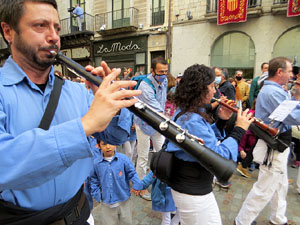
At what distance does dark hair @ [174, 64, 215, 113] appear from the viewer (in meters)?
2.01

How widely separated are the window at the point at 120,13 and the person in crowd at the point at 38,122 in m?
14.3

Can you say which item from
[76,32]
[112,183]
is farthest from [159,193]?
[76,32]

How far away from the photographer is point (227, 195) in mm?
3521

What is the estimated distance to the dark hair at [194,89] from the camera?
2.01 metres

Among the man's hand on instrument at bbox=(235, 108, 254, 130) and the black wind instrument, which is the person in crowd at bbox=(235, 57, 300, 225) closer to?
the man's hand on instrument at bbox=(235, 108, 254, 130)

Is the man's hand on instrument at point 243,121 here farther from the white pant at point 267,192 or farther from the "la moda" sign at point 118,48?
the "la moda" sign at point 118,48

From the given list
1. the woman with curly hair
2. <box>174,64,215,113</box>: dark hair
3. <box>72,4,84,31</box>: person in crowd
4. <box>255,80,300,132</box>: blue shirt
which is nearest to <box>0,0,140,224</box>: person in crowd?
the woman with curly hair

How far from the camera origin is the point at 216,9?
10828mm

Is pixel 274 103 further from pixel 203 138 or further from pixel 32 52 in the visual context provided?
pixel 32 52

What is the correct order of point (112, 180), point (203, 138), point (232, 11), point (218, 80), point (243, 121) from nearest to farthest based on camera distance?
point (203, 138) → point (243, 121) → point (112, 180) → point (218, 80) → point (232, 11)

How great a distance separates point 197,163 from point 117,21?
14939 mm

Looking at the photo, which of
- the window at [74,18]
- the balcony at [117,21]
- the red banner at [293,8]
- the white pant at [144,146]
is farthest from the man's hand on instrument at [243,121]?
the window at [74,18]

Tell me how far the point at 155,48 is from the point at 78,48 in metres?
8.05

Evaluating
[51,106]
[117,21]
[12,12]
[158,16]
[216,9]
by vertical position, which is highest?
[117,21]
